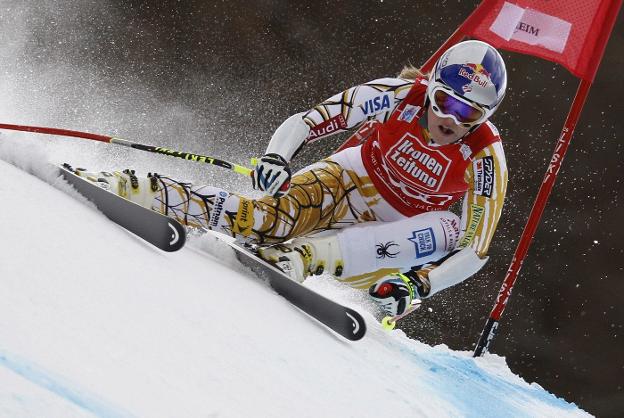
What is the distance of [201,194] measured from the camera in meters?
3.16

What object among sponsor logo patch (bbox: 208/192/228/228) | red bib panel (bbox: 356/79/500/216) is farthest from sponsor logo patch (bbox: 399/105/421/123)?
sponsor logo patch (bbox: 208/192/228/228)

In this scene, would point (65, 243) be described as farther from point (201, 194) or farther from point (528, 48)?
point (528, 48)

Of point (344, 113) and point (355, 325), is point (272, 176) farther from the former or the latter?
point (355, 325)

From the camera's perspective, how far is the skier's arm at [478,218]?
10.7 ft

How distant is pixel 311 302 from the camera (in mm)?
2938

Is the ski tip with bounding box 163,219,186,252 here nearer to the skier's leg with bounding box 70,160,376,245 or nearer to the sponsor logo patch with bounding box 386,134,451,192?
the skier's leg with bounding box 70,160,376,245

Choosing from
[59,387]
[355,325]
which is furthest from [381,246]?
[59,387]

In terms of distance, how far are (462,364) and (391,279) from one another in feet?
4.49

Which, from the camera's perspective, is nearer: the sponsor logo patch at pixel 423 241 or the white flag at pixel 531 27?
the sponsor logo patch at pixel 423 241

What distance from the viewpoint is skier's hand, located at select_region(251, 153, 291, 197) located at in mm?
3105

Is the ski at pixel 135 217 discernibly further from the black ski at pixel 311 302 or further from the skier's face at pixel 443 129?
the skier's face at pixel 443 129

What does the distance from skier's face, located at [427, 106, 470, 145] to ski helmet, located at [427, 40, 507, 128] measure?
0.11 feet

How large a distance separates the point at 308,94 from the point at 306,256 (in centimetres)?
364

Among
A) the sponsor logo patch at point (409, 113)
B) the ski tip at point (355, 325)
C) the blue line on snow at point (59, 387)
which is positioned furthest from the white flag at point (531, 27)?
the blue line on snow at point (59, 387)
